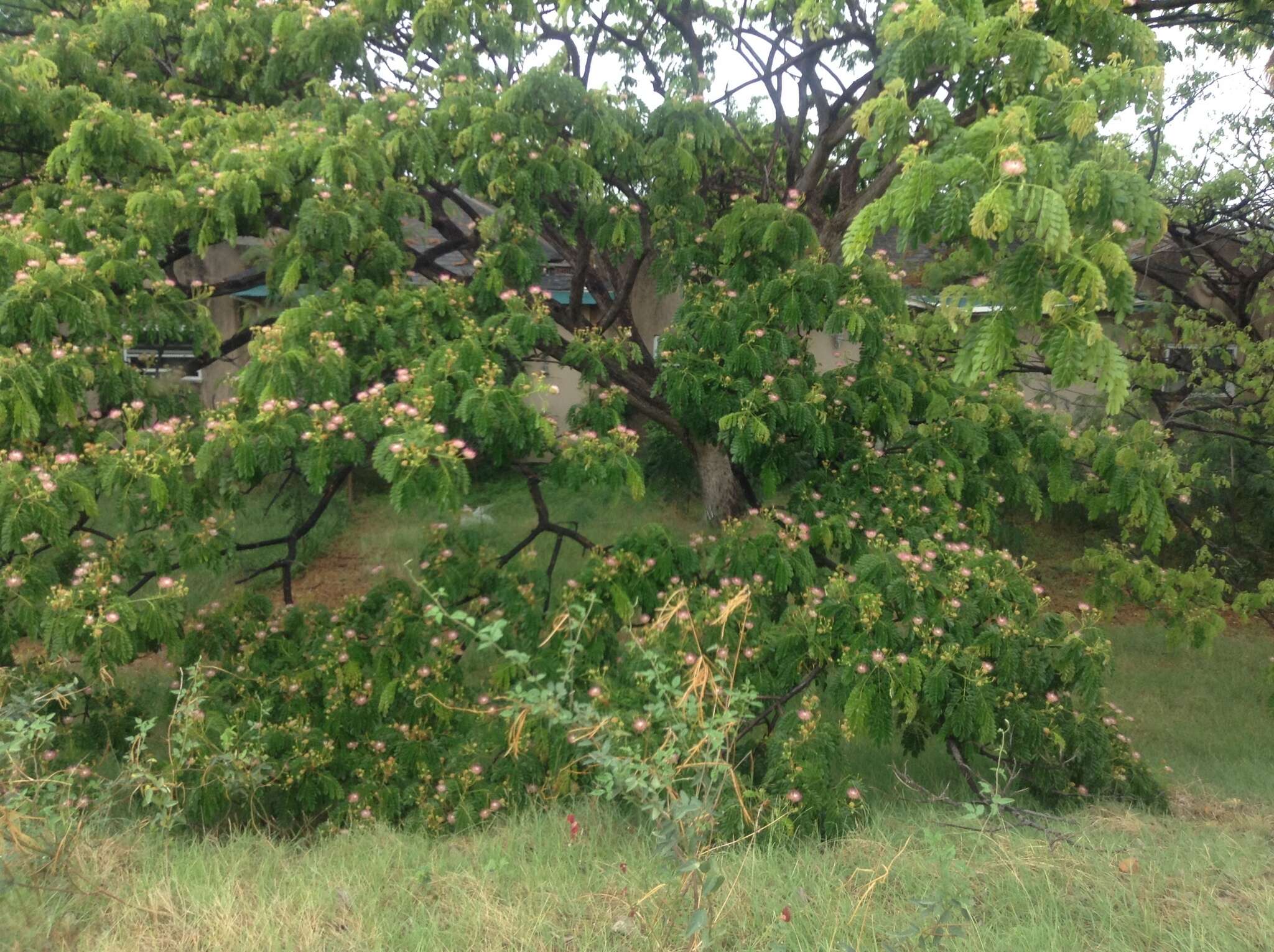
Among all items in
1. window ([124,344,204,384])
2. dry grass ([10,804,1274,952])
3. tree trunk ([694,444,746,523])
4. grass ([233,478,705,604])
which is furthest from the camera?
grass ([233,478,705,604])

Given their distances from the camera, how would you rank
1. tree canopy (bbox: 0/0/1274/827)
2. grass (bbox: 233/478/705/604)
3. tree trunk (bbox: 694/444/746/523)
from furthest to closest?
1. grass (bbox: 233/478/705/604)
2. tree trunk (bbox: 694/444/746/523)
3. tree canopy (bbox: 0/0/1274/827)

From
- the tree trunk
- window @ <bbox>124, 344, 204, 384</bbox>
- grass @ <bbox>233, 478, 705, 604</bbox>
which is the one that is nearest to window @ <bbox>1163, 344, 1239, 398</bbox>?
the tree trunk

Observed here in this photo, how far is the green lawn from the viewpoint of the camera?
2.76 metres

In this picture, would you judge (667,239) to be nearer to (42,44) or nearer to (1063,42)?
(1063,42)

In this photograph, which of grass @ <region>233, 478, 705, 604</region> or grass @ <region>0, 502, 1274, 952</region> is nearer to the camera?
grass @ <region>0, 502, 1274, 952</region>

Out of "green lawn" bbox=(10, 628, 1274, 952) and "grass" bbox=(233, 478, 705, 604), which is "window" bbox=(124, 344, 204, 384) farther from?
"grass" bbox=(233, 478, 705, 604)

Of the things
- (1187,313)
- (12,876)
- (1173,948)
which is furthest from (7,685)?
(1187,313)

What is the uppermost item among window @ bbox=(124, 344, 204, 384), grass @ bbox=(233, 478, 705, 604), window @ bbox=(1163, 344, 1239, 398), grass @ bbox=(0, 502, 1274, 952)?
window @ bbox=(1163, 344, 1239, 398)

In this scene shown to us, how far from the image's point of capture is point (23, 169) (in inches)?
254

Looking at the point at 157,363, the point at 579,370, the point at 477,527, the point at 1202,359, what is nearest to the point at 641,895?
the point at 579,370

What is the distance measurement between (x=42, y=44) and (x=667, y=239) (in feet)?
13.0

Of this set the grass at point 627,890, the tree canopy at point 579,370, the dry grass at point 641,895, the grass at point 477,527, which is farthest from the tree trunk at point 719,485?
the dry grass at point 641,895

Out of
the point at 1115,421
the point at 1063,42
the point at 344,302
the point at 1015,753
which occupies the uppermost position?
the point at 1063,42

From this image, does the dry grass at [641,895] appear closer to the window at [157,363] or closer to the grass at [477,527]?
the window at [157,363]
